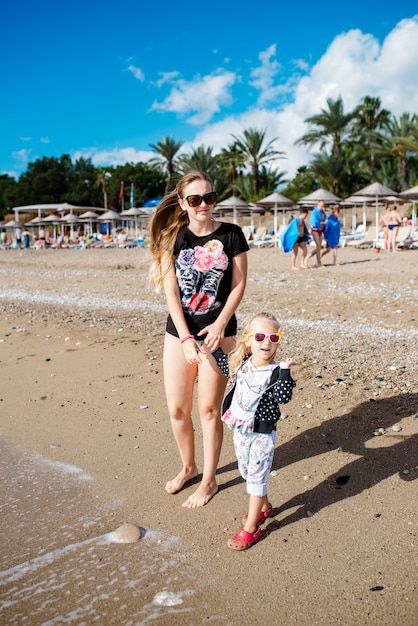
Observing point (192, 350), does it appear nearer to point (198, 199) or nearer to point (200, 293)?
point (200, 293)

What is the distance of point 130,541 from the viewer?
118 inches

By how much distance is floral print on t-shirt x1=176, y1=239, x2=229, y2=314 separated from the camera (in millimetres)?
3182

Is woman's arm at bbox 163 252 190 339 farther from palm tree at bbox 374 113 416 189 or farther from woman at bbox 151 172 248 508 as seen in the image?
palm tree at bbox 374 113 416 189

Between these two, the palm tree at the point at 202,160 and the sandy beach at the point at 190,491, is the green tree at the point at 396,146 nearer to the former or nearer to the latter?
the palm tree at the point at 202,160

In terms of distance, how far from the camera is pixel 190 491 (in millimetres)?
3533

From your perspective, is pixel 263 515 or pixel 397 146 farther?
pixel 397 146

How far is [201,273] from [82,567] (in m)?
1.59

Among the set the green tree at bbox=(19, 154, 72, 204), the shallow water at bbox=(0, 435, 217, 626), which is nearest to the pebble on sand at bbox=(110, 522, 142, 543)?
the shallow water at bbox=(0, 435, 217, 626)

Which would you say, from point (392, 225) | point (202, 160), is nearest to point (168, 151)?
point (202, 160)

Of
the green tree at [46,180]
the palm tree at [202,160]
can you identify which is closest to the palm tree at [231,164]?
the palm tree at [202,160]

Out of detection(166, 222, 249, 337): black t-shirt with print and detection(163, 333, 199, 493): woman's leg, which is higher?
detection(166, 222, 249, 337): black t-shirt with print

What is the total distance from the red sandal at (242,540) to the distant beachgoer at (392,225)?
56.9ft

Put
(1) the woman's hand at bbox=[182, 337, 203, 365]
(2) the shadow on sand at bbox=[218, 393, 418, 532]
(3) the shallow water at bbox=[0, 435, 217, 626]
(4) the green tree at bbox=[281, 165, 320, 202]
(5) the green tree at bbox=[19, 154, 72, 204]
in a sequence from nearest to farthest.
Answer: (3) the shallow water at bbox=[0, 435, 217, 626], (1) the woman's hand at bbox=[182, 337, 203, 365], (2) the shadow on sand at bbox=[218, 393, 418, 532], (4) the green tree at bbox=[281, 165, 320, 202], (5) the green tree at bbox=[19, 154, 72, 204]

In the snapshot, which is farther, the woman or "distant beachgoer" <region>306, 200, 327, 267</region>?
"distant beachgoer" <region>306, 200, 327, 267</region>
